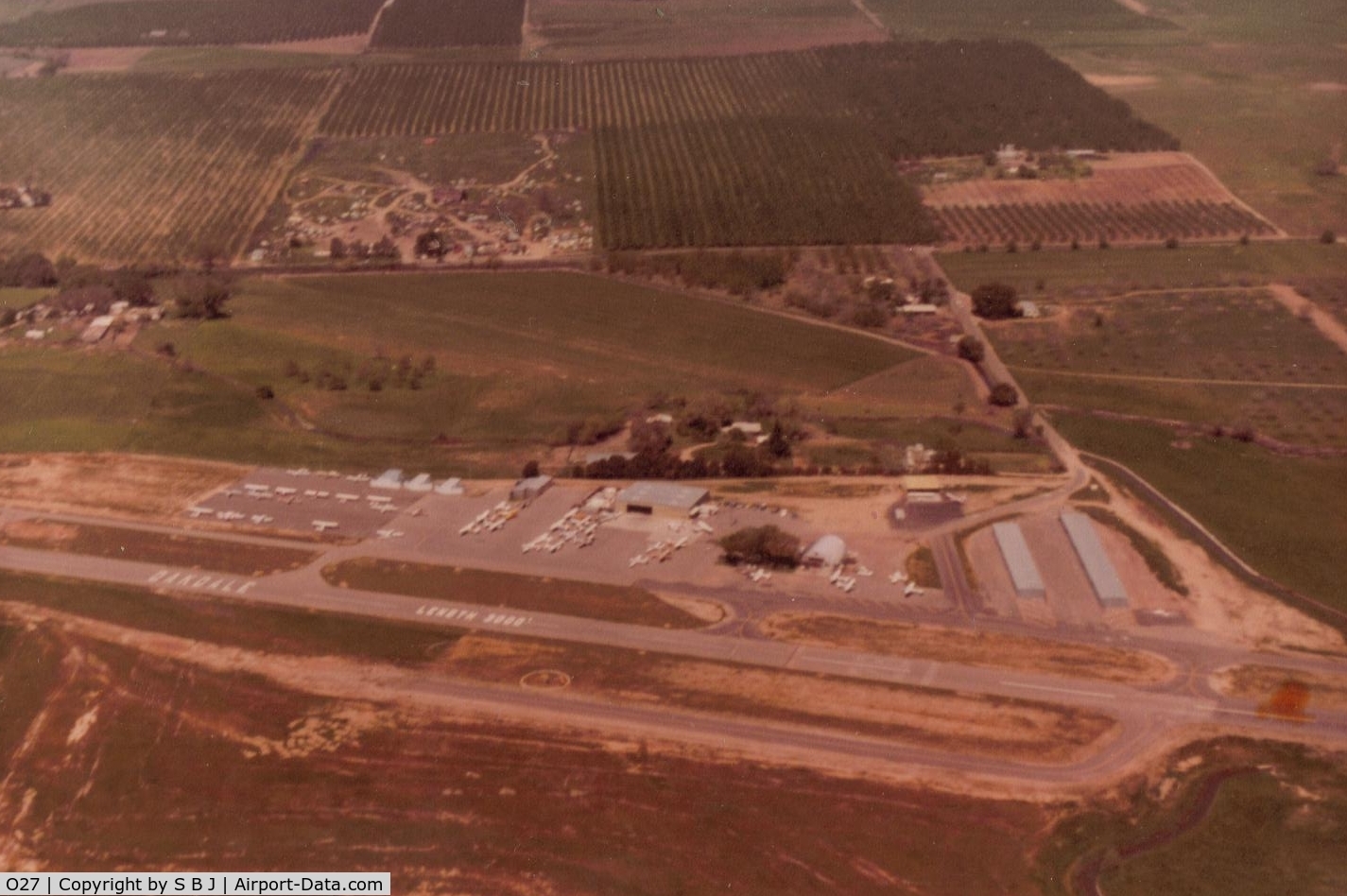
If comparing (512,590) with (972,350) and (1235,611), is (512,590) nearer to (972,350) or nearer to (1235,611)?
(1235,611)

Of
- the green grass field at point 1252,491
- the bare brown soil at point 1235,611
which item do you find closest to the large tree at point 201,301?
the green grass field at point 1252,491

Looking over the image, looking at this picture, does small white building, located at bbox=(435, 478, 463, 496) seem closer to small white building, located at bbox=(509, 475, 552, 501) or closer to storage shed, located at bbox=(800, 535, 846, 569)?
small white building, located at bbox=(509, 475, 552, 501)

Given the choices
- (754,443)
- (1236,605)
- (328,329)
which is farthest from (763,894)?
(328,329)

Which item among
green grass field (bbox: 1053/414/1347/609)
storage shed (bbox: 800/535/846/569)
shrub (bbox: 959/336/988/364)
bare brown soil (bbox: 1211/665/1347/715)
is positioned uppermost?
shrub (bbox: 959/336/988/364)

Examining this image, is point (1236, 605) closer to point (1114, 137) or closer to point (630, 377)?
point (630, 377)

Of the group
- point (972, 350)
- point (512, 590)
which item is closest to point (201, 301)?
point (512, 590)

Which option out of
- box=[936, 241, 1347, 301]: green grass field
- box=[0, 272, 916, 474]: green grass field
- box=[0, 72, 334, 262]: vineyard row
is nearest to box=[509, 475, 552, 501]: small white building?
box=[0, 272, 916, 474]: green grass field

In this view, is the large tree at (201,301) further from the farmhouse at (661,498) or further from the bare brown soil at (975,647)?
the bare brown soil at (975,647)
